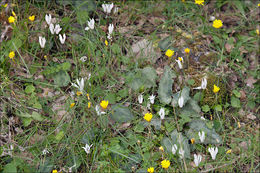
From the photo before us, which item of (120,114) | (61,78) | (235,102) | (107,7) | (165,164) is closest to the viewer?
(165,164)

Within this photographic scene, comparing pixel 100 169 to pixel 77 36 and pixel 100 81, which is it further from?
pixel 77 36

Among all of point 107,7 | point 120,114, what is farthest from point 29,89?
point 107,7

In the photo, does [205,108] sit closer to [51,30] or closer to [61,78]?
[61,78]

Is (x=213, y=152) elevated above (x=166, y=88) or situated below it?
below

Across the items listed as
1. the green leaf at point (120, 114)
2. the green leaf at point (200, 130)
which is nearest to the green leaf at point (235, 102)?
the green leaf at point (200, 130)

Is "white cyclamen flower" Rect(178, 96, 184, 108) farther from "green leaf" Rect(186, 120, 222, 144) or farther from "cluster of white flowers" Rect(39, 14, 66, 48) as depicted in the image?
"cluster of white flowers" Rect(39, 14, 66, 48)

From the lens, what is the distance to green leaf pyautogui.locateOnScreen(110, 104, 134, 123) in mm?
2572

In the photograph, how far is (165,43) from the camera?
309 centimetres

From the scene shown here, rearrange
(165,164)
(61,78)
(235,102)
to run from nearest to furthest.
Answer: (165,164) → (235,102) → (61,78)

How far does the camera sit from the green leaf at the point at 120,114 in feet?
8.44

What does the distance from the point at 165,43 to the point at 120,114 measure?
1020 mm

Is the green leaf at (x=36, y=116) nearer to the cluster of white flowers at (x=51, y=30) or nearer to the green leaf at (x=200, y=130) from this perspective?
the cluster of white flowers at (x=51, y=30)

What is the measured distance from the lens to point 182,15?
3156 mm

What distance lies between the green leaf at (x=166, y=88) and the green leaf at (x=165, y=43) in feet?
1.32
